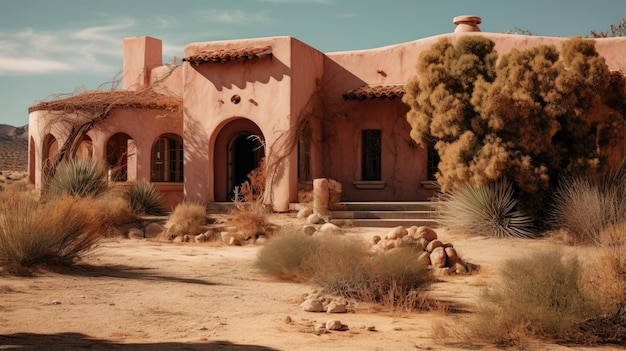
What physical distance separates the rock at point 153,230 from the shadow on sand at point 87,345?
1008 centimetres

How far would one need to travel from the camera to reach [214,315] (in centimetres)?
821

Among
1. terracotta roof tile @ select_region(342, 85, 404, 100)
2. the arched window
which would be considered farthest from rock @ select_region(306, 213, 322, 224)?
the arched window

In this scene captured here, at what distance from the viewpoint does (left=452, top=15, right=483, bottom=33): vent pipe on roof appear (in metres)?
20.6

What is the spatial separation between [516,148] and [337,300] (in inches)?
321

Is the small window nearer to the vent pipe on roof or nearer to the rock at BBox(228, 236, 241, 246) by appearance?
the vent pipe on roof

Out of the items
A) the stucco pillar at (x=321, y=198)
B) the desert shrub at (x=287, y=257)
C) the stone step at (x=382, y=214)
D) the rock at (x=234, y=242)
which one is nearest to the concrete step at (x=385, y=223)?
the stone step at (x=382, y=214)

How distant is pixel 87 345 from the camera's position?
6.52 meters

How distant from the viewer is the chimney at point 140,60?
24078 mm

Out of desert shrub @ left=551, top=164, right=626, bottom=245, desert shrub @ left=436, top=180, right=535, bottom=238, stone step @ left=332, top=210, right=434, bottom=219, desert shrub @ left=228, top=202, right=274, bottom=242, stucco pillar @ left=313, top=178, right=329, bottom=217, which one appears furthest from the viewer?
stucco pillar @ left=313, top=178, right=329, bottom=217

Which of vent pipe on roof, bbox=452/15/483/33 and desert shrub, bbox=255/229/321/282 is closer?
desert shrub, bbox=255/229/321/282

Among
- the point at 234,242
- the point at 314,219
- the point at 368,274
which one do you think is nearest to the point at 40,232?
the point at 368,274

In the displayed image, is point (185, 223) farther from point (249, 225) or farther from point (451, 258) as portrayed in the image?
point (451, 258)

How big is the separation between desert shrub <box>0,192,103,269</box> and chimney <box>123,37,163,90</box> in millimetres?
13166

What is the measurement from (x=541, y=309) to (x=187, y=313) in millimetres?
3919
